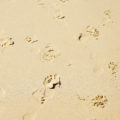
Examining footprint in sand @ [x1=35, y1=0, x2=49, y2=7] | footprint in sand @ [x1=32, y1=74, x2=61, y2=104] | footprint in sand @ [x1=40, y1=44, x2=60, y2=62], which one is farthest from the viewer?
footprint in sand @ [x1=35, y1=0, x2=49, y2=7]

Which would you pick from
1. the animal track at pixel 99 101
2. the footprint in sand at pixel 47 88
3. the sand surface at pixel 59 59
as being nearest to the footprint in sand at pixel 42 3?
the sand surface at pixel 59 59

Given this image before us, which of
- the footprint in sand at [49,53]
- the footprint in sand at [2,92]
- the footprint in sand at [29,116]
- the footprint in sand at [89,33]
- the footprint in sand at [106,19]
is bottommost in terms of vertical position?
the footprint in sand at [29,116]

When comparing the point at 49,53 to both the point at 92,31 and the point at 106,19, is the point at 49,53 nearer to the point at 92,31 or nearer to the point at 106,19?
the point at 92,31

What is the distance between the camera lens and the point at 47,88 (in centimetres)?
289

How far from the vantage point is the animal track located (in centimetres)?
274

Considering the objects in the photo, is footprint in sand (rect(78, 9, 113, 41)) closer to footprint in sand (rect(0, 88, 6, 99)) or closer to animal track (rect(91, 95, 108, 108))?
animal track (rect(91, 95, 108, 108))

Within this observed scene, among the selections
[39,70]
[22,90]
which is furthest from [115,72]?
[22,90]

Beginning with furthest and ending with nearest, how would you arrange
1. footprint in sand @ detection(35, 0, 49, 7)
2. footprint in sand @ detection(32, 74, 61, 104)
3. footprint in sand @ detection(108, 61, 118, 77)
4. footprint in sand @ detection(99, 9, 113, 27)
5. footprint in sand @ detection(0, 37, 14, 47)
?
footprint in sand @ detection(35, 0, 49, 7) < footprint in sand @ detection(99, 9, 113, 27) < footprint in sand @ detection(0, 37, 14, 47) < footprint in sand @ detection(108, 61, 118, 77) < footprint in sand @ detection(32, 74, 61, 104)

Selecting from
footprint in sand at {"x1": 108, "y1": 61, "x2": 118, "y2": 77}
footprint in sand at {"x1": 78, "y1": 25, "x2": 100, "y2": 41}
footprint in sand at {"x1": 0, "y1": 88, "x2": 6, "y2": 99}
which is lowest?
footprint in sand at {"x1": 0, "y1": 88, "x2": 6, "y2": 99}

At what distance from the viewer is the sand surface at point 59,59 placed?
8.98ft

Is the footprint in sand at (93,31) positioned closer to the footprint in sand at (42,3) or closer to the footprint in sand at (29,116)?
the footprint in sand at (42,3)

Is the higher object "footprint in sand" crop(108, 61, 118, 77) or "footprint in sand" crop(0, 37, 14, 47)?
"footprint in sand" crop(0, 37, 14, 47)

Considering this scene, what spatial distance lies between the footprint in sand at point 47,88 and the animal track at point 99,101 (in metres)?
0.46

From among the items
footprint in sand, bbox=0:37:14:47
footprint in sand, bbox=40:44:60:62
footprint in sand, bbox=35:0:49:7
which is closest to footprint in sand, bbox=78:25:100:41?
footprint in sand, bbox=40:44:60:62
